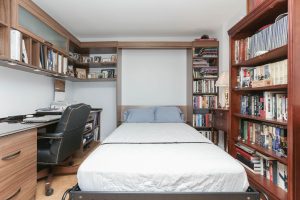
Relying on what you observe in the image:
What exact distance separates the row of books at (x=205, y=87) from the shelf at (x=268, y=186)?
70.7 inches

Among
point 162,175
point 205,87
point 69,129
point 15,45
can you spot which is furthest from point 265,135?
point 15,45

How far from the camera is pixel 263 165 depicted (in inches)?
77.3

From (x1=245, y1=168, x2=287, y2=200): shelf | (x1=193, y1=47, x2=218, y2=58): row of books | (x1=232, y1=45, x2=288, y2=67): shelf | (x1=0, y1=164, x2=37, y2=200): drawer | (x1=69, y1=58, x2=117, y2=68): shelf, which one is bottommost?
(x1=245, y1=168, x2=287, y2=200): shelf

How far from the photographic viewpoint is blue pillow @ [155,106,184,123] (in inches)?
126

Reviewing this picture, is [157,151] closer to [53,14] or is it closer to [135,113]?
[135,113]

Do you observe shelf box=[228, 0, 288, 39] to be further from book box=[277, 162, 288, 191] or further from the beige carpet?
the beige carpet

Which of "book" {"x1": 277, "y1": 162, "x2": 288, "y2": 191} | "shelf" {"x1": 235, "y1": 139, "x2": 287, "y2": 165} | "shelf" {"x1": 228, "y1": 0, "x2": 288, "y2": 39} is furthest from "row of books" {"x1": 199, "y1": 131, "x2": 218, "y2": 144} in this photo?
"shelf" {"x1": 228, "y1": 0, "x2": 288, "y2": 39}

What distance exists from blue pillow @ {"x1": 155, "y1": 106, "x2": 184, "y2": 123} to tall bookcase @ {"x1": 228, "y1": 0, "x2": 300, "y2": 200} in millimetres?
1017

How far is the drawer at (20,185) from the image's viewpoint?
4.54ft

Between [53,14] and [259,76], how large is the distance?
2905 millimetres

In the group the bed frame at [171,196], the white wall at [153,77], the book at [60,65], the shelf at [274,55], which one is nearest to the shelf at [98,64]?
the white wall at [153,77]

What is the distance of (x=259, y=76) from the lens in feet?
6.41

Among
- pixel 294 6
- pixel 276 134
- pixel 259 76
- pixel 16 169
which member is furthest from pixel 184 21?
pixel 16 169

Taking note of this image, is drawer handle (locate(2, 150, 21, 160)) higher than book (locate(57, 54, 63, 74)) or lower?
lower
